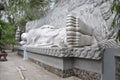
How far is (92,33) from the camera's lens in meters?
5.28

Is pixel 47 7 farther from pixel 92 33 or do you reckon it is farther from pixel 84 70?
pixel 84 70

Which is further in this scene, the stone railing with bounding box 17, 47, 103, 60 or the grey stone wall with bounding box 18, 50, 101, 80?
the grey stone wall with bounding box 18, 50, 101, 80

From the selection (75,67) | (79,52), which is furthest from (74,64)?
(79,52)

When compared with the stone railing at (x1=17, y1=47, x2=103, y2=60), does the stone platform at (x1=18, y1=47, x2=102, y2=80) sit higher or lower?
lower

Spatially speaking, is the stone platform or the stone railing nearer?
the stone railing

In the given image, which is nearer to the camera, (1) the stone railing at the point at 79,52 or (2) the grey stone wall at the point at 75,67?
(1) the stone railing at the point at 79,52

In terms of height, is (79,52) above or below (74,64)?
above

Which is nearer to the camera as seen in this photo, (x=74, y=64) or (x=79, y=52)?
(x=79, y=52)

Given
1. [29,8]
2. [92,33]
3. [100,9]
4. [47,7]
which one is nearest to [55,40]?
[92,33]

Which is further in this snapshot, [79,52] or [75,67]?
[75,67]

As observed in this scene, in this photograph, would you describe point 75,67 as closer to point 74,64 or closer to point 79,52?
point 74,64

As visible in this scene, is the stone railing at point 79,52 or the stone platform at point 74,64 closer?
the stone railing at point 79,52

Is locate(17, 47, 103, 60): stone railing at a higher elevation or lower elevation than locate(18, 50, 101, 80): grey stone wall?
higher

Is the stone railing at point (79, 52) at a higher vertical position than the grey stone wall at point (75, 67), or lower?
higher
